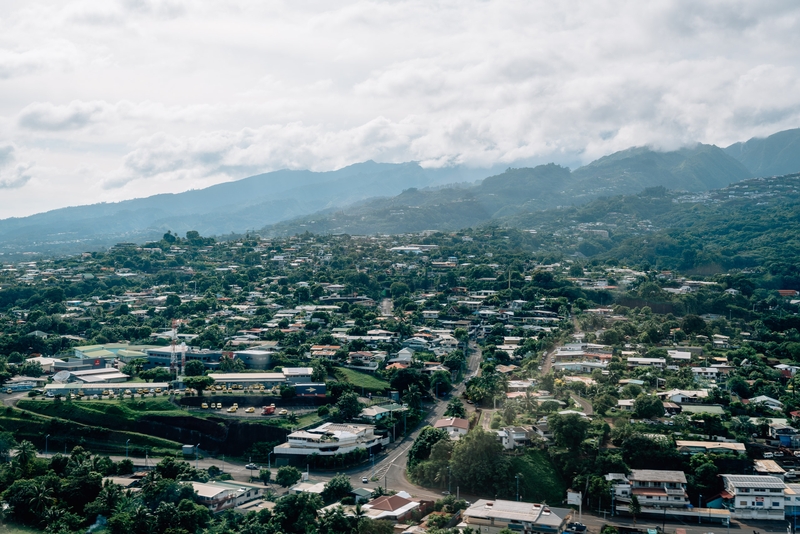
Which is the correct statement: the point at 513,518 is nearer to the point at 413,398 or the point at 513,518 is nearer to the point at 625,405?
the point at 625,405

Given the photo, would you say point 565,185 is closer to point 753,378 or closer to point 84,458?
point 753,378

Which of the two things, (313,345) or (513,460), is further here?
(313,345)

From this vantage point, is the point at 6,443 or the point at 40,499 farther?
the point at 6,443

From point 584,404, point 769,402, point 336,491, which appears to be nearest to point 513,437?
point 584,404

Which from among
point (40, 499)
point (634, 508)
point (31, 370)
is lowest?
point (634, 508)

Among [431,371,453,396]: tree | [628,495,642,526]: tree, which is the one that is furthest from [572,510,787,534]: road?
[431,371,453,396]: tree

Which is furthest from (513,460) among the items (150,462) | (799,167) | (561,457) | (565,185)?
(799,167)

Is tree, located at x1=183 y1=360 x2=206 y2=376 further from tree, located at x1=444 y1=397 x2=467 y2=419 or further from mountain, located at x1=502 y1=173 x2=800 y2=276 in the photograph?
mountain, located at x1=502 y1=173 x2=800 y2=276

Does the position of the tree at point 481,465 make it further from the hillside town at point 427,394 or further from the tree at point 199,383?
the tree at point 199,383
